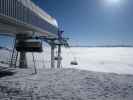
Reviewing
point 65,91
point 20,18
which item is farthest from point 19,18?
point 65,91

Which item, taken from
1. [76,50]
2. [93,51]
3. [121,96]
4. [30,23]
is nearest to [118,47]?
[93,51]

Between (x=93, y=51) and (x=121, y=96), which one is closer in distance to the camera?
(x=121, y=96)

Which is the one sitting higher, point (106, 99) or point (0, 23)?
point (0, 23)

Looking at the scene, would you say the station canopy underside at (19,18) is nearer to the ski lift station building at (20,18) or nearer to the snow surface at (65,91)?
the ski lift station building at (20,18)

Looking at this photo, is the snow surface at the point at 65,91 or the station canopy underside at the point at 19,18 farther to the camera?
the station canopy underside at the point at 19,18

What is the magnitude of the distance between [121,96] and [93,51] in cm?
2615

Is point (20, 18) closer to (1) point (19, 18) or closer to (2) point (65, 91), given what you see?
(1) point (19, 18)

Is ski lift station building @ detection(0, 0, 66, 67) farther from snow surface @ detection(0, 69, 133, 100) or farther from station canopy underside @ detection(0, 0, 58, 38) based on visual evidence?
snow surface @ detection(0, 69, 133, 100)

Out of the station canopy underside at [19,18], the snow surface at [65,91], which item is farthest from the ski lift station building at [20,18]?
the snow surface at [65,91]

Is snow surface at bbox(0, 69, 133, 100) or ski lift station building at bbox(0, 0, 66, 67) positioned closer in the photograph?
snow surface at bbox(0, 69, 133, 100)

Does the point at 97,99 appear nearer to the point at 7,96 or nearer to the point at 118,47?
the point at 7,96

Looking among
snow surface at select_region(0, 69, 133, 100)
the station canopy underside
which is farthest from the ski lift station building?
snow surface at select_region(0, 69, 133, 100)

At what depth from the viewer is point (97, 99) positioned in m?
5.03

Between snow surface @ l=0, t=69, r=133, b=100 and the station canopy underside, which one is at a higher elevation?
the station canopy underside
